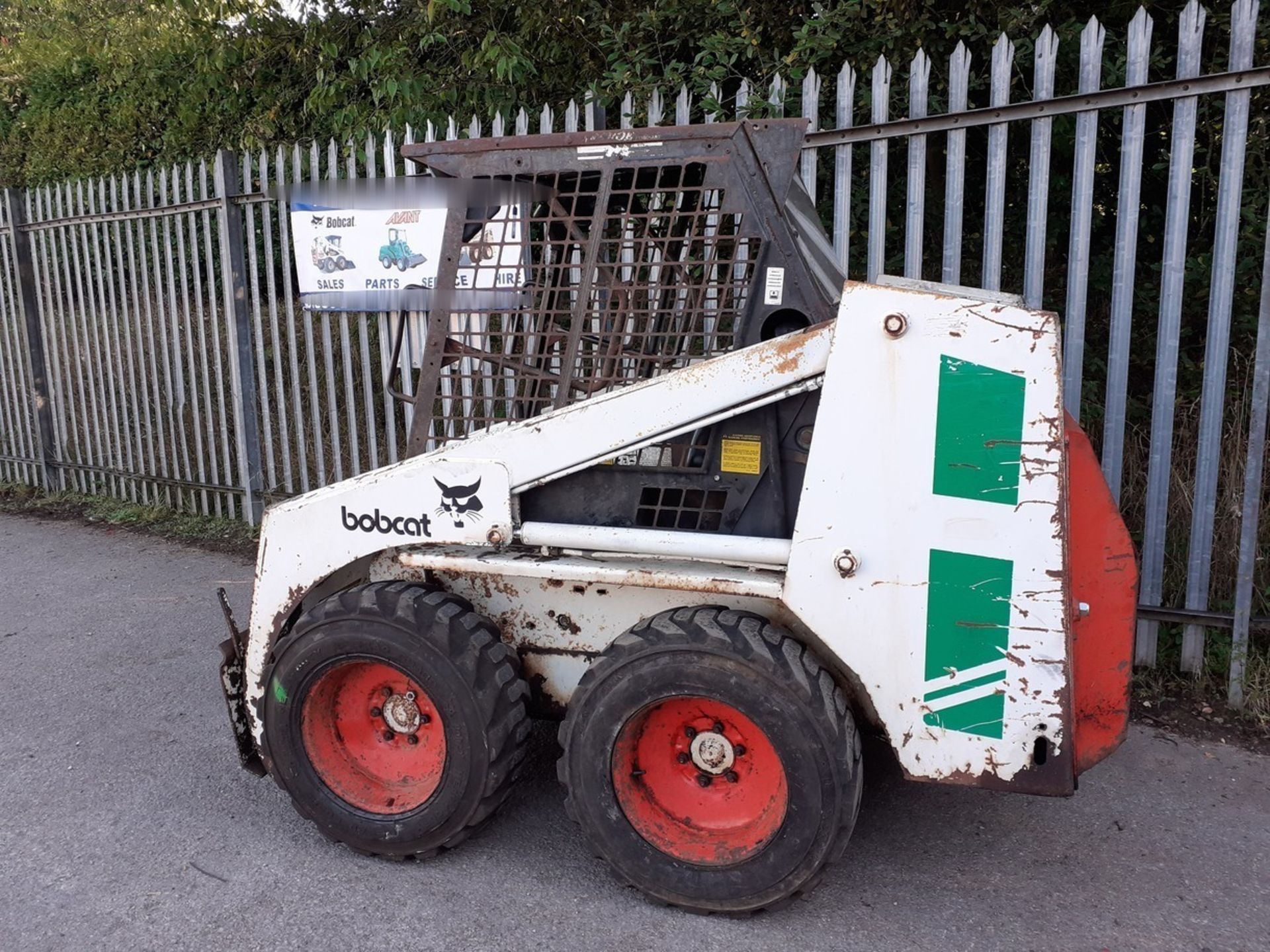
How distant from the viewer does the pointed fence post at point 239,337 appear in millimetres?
6461

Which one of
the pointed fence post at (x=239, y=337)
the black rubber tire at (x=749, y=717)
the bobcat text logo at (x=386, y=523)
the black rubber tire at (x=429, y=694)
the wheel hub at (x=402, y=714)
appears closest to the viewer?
the black rubber tire at (x=749, y=717)

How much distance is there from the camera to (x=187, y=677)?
187 inches

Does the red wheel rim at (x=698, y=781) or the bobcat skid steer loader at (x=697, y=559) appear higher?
the bobcat skid steer loader at (x=697, y=559)

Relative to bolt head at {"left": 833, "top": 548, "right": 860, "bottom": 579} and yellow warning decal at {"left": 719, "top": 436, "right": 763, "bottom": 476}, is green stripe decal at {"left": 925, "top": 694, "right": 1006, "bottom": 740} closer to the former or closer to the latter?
bolt head at {"left": 833, "top": 548, "right": 860, "bottom": 579}

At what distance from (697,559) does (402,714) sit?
1116 millimetres

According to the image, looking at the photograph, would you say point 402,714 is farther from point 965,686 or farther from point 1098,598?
point 1098,598

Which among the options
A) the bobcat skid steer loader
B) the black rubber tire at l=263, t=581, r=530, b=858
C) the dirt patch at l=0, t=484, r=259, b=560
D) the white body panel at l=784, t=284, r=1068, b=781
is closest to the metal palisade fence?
the dirt patch at l=0, t=484, r=259, b=560

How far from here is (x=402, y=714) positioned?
3.28m

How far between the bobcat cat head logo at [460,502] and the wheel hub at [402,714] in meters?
0.60

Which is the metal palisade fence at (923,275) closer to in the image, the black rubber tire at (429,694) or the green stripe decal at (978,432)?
the green stripe decal at (978,432)

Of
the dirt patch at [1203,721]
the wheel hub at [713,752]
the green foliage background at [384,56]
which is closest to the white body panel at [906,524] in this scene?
the wheel hub at [713,752]

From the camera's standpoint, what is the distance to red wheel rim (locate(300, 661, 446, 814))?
3.24 meters

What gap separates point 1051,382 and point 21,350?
8349 millimetres

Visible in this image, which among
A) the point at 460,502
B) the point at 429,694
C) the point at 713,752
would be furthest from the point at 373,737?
the point at 713,752
